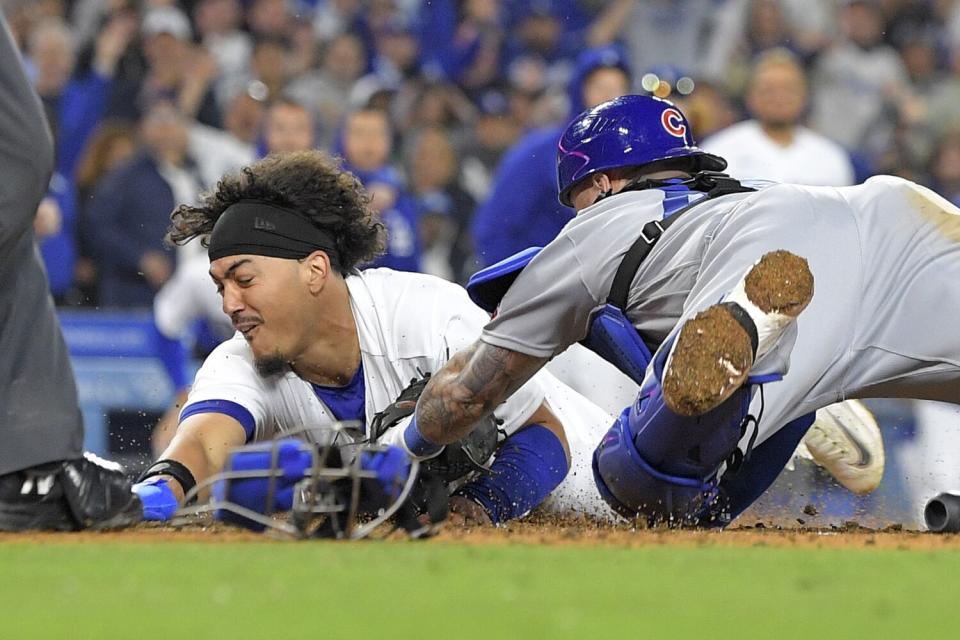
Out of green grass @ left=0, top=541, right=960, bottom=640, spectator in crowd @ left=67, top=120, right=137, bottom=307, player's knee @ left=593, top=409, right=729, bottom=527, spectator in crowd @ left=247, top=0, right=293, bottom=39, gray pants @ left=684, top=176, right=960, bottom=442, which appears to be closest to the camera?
green grass @ left=0, top=541, right=960, bottom=640

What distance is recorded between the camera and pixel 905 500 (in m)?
7.31

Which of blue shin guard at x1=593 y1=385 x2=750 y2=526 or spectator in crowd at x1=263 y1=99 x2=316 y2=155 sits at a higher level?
spectator in crowd at x1=263 y1=99 x2=316 y2=155

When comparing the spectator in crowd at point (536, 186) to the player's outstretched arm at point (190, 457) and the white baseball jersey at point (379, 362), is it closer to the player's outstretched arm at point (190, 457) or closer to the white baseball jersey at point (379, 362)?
the white baseball jersey at point (379, 362)

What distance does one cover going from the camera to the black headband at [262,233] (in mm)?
5605

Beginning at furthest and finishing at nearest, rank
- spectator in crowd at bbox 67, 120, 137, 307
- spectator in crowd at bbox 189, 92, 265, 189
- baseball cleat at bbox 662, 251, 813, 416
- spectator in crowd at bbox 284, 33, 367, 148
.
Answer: spectator in crowd at bbox 284, 33, 367, 148 → spectator in crowd at bbox 189, 92, 265, 189 → spectator in crowd at bbox 67, 120, 137, 307 → baseball cleat at bbox 662, 251, 813, 416

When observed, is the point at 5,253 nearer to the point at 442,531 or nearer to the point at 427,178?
the point at 442,531

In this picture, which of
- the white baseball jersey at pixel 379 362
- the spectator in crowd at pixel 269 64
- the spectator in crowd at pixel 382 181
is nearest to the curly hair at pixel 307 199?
the white baseball jersey at pixel 379 362

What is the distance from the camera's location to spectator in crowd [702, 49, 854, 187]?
31.7 ft

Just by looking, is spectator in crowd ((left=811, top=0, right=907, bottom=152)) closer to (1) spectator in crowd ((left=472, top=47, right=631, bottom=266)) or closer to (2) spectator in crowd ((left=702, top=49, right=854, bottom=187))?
(2) spectator in crowd ((left=702, top=49, right=854, bottom=187))

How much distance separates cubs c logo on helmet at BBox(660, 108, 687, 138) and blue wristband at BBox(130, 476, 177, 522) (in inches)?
83.1

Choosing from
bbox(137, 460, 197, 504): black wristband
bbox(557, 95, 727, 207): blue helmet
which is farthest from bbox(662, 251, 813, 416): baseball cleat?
bbox(137, 460, 197, 504): black wristband

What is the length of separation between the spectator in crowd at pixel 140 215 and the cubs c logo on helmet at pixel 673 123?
19.2 ft

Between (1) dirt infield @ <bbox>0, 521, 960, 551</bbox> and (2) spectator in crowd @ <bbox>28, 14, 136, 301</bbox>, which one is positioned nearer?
(1) dirt infield @ <bbox>0, 521, 960, 551</bbox>

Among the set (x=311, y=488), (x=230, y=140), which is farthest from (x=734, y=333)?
(x=230, y=140)
